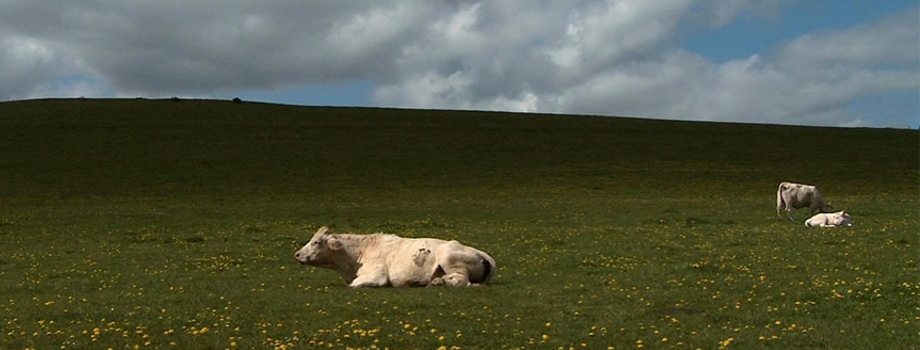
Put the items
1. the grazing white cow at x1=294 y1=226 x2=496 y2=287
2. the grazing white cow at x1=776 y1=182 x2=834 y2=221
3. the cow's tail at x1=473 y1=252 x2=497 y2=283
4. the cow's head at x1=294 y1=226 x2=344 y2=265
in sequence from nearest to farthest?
the grazing white cow at x1=294 y1=226 x2=496 y2=287, the cow's tail at x1=473 y1=252 x2=497 y2=283, the cow's head at x1=294 y1=226 x2=344 y2=265, the grazing white cow at x1=776 y1=182 x2=834 y2=221

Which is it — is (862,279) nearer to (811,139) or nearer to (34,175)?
(34,175)

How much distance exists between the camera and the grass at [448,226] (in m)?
12.0

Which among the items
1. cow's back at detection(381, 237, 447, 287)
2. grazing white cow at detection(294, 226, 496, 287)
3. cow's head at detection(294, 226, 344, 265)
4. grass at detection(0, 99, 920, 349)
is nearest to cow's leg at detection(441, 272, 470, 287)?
grazing white cow at detection(294, 226, 496, 287)

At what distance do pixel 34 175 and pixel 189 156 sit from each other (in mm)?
10119

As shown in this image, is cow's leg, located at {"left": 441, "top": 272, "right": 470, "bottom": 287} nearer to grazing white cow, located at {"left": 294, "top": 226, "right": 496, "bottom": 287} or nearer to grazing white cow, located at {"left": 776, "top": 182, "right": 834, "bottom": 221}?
grazing white cow, located at {"left": 294, "top": 226, "right": 496, "bottom": 287}

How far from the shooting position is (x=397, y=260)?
54.4 ft

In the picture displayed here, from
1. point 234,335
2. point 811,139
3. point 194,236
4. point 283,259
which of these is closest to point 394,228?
point 194,236

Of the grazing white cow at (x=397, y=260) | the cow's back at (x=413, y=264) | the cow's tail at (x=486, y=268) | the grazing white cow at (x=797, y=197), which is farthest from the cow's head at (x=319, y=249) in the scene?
the grazing white cow at (x=797, y=197)

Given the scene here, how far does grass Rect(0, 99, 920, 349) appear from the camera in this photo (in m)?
12.0

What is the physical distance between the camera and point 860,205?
128 ft

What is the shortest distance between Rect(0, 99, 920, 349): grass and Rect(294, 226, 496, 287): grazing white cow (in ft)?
1.80

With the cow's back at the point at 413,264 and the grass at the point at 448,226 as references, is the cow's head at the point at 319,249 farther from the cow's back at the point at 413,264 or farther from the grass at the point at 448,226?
the cow's back at the point at 413,264

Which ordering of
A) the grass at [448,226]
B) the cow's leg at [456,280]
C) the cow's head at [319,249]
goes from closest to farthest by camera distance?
the grass at [448,226] → the cow's leg at [456,280] → the cow's head at [319,249]

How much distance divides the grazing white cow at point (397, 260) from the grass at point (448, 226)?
549 millimetres
